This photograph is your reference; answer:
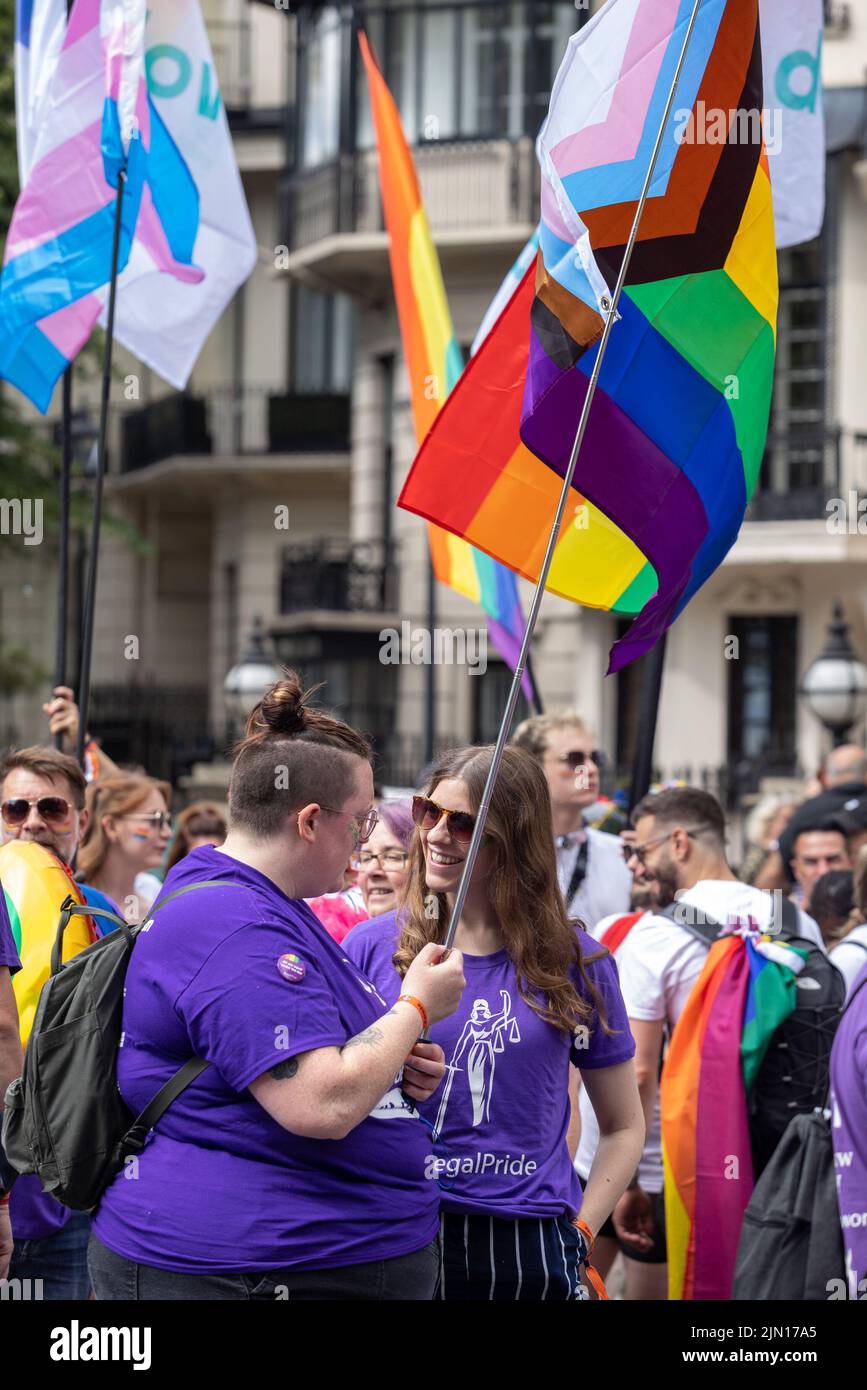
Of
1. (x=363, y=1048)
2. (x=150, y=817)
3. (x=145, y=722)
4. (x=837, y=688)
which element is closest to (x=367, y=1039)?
(x=363, y=1048)

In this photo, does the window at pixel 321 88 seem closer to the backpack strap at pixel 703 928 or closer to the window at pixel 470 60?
the window at pixel 470 60

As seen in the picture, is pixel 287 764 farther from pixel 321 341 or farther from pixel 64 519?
pixel 321 341

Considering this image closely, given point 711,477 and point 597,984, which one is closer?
point 597,984

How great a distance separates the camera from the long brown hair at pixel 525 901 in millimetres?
3541

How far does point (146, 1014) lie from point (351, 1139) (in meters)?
0.41

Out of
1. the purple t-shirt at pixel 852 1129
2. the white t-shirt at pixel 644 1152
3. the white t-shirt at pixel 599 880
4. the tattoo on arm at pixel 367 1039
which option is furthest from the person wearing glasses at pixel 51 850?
the purple t-shirt at pixel 852 1129

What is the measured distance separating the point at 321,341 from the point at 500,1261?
88.1ft

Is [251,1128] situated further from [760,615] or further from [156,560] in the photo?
[156,560]

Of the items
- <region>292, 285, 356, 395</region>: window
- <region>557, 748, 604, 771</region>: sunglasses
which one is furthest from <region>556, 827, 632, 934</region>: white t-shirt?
<region>292, 285, 356, 395</region>: window

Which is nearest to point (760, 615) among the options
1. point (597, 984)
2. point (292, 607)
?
point (292, 607)

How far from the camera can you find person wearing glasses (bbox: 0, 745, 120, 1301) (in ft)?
14.0

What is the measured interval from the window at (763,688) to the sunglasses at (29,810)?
1776cm

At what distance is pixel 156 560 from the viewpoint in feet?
105

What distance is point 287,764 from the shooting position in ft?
10.1
